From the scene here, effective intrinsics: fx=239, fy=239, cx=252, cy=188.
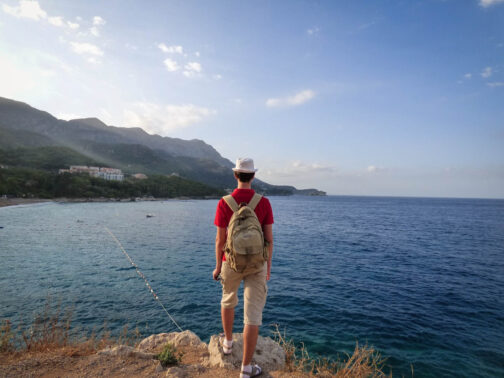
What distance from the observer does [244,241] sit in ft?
10.2

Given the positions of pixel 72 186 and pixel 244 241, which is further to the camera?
pixel 72 186

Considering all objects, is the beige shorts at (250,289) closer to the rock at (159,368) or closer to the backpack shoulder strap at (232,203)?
the backpack shoulder strap at (232,203)

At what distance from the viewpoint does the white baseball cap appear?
3.43 m

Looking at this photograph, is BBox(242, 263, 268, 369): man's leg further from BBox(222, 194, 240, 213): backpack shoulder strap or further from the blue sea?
the blue sea

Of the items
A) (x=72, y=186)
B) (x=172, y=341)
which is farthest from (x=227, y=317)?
(x=72, y=186)

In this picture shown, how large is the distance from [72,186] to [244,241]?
11691 cm

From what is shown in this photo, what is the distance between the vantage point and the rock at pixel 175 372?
12.1ft

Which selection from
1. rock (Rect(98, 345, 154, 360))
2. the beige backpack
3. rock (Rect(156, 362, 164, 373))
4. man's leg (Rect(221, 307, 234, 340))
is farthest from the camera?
rock (Rect(98, 345, 154, 360))

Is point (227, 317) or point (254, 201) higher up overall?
point (254, 201)

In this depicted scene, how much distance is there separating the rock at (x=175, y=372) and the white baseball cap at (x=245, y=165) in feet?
10.8

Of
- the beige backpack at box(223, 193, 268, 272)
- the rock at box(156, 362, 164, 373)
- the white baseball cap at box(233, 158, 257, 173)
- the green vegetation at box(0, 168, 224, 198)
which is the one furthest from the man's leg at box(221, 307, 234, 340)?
the green vegetation at box(0, 168, 224, 198)

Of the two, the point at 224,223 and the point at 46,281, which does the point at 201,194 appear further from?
the point at 224,223

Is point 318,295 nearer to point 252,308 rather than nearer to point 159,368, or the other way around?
point 159,368

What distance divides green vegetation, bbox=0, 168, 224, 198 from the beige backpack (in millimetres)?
99750
